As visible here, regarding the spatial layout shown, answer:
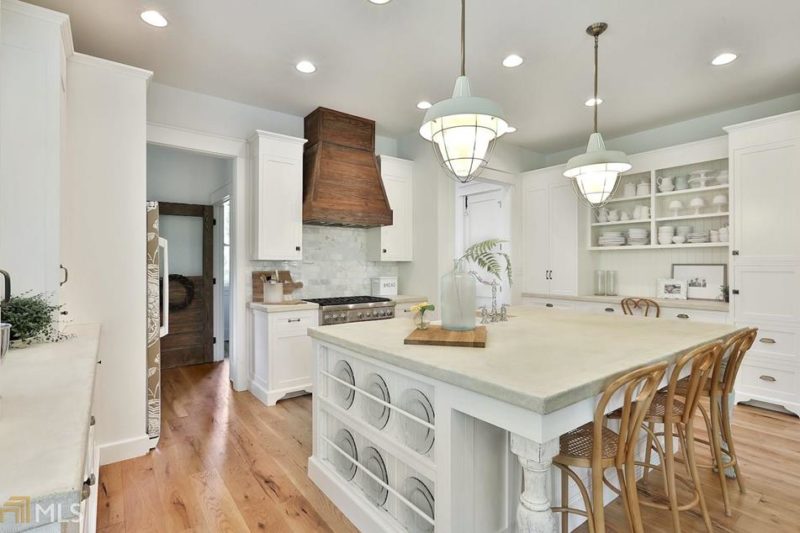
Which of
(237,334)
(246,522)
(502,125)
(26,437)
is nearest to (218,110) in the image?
(237,334)

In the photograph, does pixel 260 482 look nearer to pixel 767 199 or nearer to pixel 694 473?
pixel 694 473

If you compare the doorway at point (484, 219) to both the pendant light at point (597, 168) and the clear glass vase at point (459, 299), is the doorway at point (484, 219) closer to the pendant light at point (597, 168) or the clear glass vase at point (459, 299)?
the pendant light at point (597, 168)

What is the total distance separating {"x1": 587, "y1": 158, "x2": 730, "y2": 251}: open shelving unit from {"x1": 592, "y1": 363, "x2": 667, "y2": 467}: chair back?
3202 millimetres

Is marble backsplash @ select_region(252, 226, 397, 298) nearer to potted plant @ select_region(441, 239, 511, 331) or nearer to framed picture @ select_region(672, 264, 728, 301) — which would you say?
potted plant @ select_region(441, 239, 511, 331)

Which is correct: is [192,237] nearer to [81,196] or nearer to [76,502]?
[81,196]

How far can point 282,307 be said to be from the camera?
12.3 feet

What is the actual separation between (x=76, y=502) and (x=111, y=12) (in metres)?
2.99

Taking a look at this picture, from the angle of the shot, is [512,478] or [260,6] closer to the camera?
[512,478]

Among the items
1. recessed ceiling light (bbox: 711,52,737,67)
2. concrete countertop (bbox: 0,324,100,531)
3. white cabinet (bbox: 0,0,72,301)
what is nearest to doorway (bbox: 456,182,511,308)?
recessed ceiling light (bbox: 711,52,737,67)

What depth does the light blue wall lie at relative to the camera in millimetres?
3863

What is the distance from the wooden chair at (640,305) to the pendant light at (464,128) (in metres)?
3.21

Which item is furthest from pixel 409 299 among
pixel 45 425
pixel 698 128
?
pixel 45 425

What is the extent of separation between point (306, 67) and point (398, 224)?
83.4 inches

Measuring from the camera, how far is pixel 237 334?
4.17 metres
